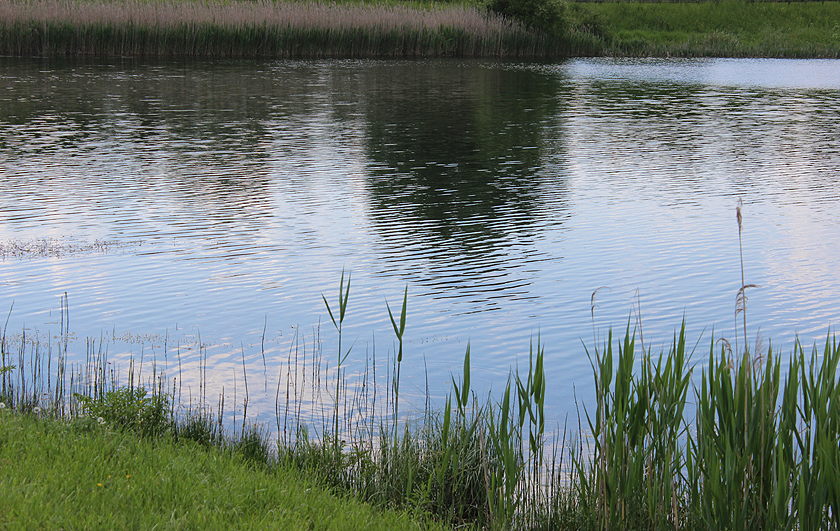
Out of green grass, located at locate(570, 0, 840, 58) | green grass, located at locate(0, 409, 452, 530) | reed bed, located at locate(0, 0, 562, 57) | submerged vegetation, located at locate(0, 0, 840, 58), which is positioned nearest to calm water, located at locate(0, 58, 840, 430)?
green grass, located at locate(0, 409, 452, 530)

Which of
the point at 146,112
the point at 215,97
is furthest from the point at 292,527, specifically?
the point at 215,97

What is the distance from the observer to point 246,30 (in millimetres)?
38406

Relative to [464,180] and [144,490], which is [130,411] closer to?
[144,490]

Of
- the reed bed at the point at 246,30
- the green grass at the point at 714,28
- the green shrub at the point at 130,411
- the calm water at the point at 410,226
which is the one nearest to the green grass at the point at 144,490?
the green shrub at the point at 130,411

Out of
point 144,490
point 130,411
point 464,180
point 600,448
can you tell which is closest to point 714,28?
point 464,180

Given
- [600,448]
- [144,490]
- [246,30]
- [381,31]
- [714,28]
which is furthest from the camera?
[714,28]

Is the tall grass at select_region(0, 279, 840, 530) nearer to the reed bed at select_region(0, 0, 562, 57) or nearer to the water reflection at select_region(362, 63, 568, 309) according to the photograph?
the water reflection at select_region(362, 63, 568, 309)

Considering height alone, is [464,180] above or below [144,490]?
above

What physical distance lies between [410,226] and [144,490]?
26.2ft

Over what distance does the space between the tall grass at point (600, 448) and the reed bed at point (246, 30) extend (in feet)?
111

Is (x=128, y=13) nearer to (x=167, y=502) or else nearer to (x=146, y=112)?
(x=146, y=112)

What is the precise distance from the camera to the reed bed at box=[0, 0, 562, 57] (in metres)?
36.2

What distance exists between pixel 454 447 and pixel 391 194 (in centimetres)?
938

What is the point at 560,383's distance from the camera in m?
6.83
